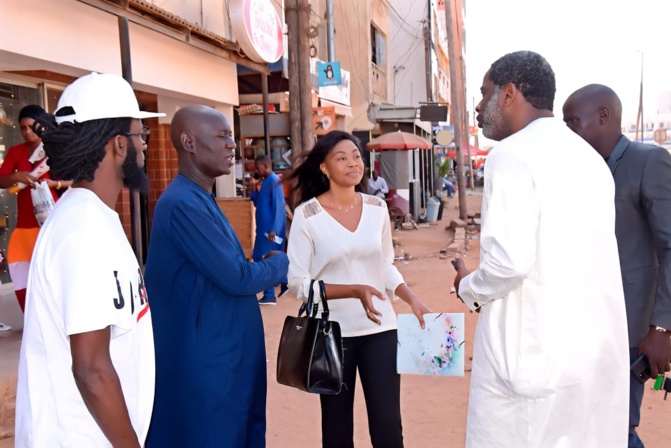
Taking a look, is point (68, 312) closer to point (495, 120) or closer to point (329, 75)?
point (495, 120)

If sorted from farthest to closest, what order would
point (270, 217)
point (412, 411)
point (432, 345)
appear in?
point (270, 217)
point (412, 411)
point (432, 345)

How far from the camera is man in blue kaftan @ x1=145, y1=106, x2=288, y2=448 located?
2.42 m

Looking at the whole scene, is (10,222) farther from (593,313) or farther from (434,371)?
(593,313)

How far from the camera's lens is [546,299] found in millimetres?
2111

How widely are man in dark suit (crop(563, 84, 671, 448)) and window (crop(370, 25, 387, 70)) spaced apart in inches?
859

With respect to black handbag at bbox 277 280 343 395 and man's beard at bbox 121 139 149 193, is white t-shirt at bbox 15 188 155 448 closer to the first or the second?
man's beard at bbox 121 139 149 193

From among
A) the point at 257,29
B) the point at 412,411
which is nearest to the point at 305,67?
the point at 257,29

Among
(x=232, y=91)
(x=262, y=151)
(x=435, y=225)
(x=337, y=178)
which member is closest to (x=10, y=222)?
(x=232, y=91)

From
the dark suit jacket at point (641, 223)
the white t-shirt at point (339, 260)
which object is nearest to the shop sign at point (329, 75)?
the white t-shirt at point (339, 260)

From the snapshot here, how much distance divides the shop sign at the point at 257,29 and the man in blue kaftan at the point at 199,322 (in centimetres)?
659

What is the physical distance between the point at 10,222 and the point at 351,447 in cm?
562

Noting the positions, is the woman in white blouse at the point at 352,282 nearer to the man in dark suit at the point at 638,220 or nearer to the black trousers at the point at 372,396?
the black trousers at the point at 372,396

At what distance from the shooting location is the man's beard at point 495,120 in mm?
2338

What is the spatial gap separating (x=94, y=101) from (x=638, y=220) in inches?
97.5
